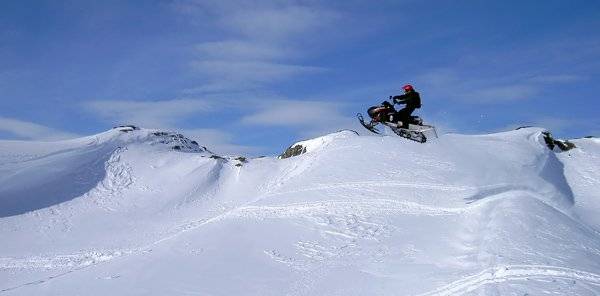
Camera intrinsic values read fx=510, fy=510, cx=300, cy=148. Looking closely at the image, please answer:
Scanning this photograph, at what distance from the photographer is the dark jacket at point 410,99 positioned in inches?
903

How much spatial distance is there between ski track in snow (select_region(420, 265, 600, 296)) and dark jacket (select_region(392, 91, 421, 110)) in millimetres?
10803

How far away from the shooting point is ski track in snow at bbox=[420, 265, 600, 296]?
1226cm

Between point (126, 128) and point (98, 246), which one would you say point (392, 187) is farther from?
point (126, 128)

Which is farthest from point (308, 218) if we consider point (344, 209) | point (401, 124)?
point (401, 124)

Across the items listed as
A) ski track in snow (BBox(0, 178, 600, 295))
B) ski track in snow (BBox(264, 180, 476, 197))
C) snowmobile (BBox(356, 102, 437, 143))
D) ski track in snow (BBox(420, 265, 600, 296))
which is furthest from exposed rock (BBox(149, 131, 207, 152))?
ski track in snow (BBox(420, 265, 600, 296))

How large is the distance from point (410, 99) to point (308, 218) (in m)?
7.12

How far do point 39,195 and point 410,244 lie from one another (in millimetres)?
31603

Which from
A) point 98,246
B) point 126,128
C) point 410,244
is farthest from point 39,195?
point 410,244

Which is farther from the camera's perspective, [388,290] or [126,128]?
[126,128]

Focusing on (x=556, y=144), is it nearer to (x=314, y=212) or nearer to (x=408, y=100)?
(x=408, y=100)

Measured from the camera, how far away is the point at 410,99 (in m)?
23.0

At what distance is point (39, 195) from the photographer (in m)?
39.2

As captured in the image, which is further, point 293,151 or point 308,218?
point 293,151

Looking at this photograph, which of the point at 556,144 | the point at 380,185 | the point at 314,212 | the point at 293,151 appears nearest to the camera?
the point at 314,212
